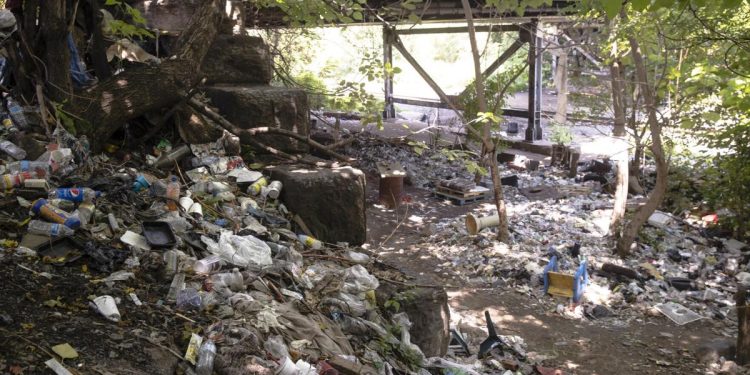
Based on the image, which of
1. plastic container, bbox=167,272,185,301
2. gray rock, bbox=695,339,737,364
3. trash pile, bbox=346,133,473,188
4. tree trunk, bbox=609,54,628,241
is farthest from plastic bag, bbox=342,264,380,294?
trash pile, bbox=346,133,473,188

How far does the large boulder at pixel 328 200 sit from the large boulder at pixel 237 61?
1757 millimetres

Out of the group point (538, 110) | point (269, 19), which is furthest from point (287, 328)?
point (538, 110)

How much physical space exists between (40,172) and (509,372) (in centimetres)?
315

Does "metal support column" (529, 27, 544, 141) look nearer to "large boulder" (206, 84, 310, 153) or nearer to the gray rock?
"large boulder" (206, 84, 310, 153)

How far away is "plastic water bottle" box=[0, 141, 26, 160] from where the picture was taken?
13.4ft

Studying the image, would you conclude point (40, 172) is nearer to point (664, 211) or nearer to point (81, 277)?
point (81, 277)

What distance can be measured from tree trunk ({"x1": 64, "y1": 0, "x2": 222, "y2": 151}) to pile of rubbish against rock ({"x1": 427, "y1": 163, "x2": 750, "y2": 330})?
323 centimetres

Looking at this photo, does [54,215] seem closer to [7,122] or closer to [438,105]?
[7,122]

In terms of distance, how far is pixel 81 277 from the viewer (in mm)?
2936

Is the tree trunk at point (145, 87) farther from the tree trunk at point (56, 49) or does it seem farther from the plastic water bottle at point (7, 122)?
the plastic water bottle at point (7, 122)

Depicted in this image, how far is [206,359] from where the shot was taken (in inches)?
95.9

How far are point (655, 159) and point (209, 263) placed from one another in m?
5.13

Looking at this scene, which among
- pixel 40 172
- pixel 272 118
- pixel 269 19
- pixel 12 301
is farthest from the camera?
pixel 269 19

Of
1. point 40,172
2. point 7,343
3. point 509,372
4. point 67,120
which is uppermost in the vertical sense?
point 67,120
